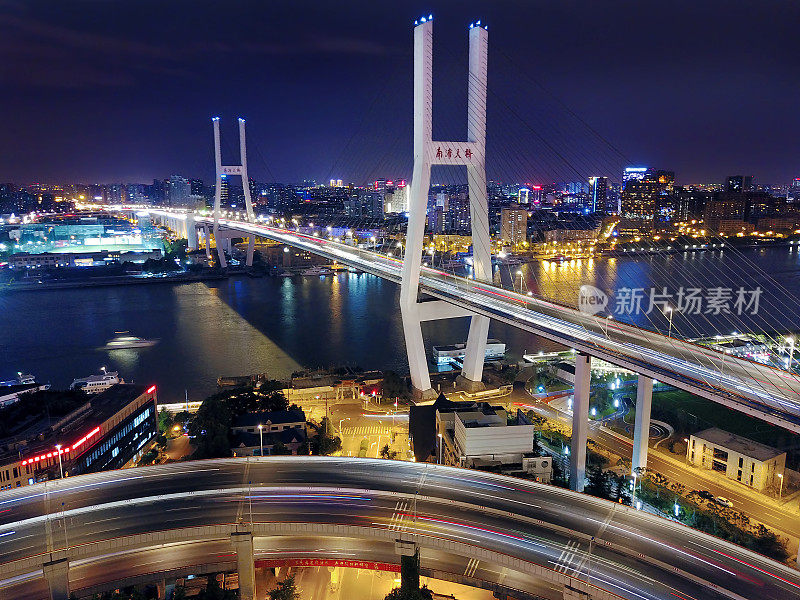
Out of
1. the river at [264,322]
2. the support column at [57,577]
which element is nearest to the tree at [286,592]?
the support column at [57,577]

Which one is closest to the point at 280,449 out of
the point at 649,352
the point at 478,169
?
the point at 649,352

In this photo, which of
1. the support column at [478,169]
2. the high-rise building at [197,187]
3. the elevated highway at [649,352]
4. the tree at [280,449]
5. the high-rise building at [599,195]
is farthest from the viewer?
the high-rise building at [197,187]

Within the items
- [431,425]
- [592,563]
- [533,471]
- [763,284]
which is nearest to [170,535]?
[592,563]

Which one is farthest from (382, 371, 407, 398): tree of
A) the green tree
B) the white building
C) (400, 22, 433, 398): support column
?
the white building

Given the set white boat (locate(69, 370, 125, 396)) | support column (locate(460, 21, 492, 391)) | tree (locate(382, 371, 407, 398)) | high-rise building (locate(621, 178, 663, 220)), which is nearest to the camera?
support column (locate(460, 21, 492, 391))

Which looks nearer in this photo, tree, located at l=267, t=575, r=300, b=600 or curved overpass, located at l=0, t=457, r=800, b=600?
curved overpass, located at l=0, t=457, r=800, b=600

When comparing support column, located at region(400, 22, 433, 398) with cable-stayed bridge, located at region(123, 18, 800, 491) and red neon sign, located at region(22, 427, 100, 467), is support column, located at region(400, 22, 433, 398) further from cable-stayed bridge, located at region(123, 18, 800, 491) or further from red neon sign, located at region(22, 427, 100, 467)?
red neon sign, located at region(22, 427, 100, 467)

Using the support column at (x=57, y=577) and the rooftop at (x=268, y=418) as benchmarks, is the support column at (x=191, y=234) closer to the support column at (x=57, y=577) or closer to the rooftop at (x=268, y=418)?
the rooftop at (x=268, y=418)
